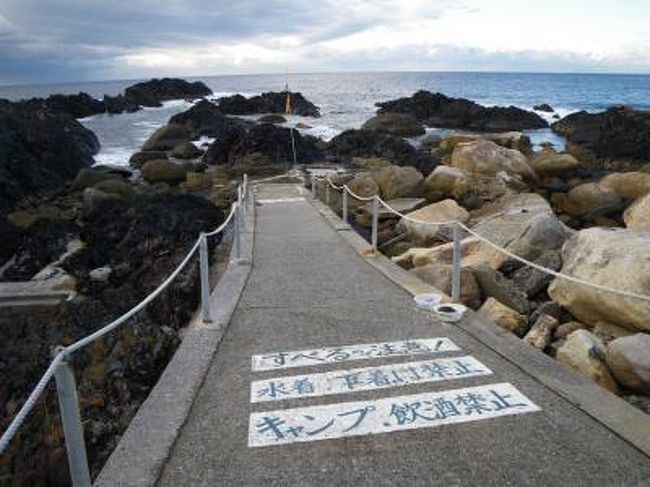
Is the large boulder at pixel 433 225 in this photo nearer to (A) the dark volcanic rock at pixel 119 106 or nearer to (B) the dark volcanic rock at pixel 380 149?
(B) the dark volcanic rock at pixel 380 149

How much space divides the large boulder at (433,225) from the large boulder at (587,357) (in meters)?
6.32

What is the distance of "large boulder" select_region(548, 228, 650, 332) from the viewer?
651 cm

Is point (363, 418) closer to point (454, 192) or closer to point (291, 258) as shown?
point (291, 258)

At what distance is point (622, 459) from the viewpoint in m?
3.43

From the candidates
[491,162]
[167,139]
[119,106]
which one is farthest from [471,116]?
[119,106]

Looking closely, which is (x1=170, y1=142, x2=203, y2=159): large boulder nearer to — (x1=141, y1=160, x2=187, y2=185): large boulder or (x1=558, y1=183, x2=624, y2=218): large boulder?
(x1=141, y1=160, x2=187, y2=185): large boulder

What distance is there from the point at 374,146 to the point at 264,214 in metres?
15.4

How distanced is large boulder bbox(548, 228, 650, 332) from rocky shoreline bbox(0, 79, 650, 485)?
0.06 ft

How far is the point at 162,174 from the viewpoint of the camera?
2308 centimetres

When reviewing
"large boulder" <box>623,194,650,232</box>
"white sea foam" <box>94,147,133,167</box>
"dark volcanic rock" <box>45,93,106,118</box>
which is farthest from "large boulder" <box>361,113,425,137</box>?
"dark volcanic rock" <box>45,93,106,118</box>

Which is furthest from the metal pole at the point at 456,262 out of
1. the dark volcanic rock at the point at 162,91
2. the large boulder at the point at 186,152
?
the dark volcanic rock at the point at 162,91

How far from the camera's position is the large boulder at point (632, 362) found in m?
4.95

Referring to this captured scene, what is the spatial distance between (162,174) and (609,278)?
18733 millimetres

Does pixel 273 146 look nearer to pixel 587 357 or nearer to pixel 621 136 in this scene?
pixel 621 136
